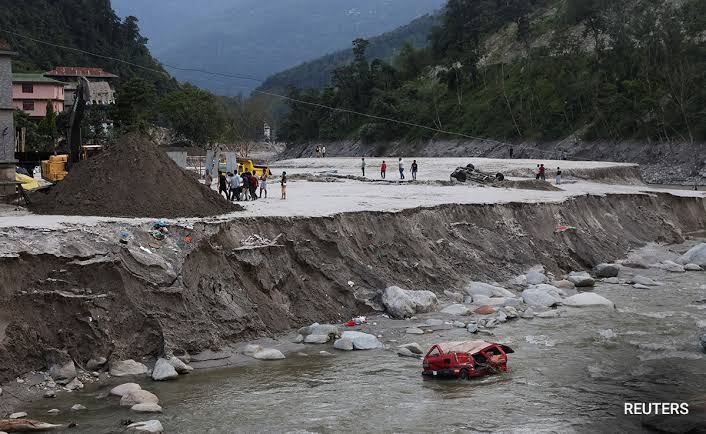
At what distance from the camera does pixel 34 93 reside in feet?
268

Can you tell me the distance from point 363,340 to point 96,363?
21.1ft

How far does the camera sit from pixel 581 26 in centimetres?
10369

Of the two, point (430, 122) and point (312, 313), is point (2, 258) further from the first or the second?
point (430, 122)

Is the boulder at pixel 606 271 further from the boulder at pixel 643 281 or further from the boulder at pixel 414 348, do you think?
the boulder at pixel 414 348

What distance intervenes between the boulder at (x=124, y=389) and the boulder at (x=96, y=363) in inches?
54.9

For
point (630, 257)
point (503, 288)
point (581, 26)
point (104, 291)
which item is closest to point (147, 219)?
point (104, 291)

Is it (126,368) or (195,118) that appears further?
(195,118)

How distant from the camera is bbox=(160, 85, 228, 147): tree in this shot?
81.4 meters

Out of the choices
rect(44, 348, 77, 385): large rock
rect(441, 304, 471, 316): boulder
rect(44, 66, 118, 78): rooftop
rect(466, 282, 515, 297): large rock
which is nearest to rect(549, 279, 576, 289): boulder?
rect(466, 282, 515, 297): large rock

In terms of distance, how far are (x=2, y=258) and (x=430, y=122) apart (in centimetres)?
8915

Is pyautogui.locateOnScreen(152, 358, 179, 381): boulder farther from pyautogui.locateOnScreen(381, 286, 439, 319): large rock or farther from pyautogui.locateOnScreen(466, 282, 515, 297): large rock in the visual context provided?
pyautogui.locateOnScreen(466, 282, 515, 297): large rock

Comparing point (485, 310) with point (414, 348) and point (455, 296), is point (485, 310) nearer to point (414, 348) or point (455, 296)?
point (455, 296)

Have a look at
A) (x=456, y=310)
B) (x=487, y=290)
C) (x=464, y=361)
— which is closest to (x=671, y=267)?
(x=487, y=290)

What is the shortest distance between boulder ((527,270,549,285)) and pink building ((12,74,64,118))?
6450cm
